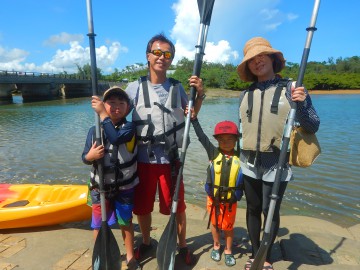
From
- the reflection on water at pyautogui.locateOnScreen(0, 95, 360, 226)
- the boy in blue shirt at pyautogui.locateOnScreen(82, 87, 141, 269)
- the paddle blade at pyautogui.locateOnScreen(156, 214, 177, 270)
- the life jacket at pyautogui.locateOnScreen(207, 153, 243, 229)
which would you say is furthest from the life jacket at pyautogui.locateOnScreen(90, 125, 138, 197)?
the reflection on water at pyautogui.locateOnScreen(0, 95, 360, 226)

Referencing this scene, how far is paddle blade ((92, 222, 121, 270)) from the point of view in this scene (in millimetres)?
3051

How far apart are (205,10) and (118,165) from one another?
1.83m

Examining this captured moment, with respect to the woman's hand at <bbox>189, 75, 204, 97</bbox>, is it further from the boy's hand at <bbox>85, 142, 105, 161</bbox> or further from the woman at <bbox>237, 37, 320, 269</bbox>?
the boy's hand at <bbox>85, 142, 105, 161</bbox>

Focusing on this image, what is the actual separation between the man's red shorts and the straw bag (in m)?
1.25

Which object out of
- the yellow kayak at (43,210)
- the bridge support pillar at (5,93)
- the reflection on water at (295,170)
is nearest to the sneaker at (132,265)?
the yellow kayak at (43,210)

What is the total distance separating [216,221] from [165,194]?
26.1 inches

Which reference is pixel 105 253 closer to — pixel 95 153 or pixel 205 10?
pixel 95 153

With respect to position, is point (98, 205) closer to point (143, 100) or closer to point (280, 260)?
point (143, 100)

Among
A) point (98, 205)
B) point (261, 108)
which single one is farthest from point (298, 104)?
point (98, 205)

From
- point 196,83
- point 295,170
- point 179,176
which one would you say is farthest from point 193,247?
point 295,170

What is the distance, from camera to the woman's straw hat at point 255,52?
9.21 ft

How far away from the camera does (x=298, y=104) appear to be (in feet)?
8.61

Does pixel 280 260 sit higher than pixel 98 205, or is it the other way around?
pixel 98 205

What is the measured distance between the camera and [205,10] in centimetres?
311
